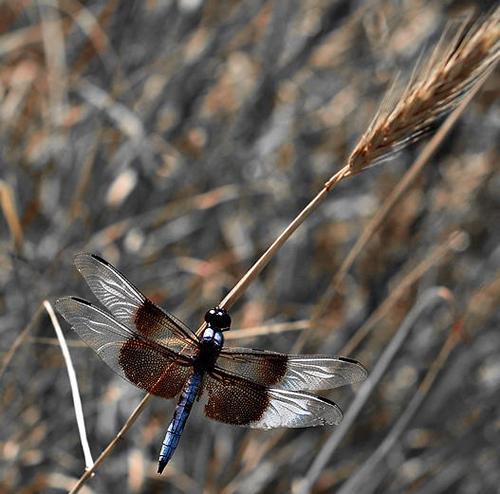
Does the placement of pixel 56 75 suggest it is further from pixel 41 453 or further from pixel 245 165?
pixel 41 453

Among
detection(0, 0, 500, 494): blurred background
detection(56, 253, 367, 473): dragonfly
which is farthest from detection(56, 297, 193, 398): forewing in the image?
detection(0, 0, 500, 494): blurred background

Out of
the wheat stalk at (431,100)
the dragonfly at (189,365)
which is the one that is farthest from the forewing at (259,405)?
the wheat stalk at (431,100)

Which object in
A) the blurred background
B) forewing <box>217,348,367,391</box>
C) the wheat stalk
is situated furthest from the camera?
the blurred background

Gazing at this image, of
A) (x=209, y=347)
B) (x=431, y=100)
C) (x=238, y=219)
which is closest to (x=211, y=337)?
(x=209, y=347)

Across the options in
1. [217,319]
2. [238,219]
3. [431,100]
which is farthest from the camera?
[238,219]

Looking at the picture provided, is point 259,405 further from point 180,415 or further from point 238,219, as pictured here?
point 238,219

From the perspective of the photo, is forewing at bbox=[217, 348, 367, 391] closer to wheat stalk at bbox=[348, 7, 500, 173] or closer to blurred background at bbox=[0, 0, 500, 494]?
wheat stalk at bbox=[348, 7, 500, 173]

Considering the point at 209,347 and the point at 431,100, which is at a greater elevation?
the point at 431,100
